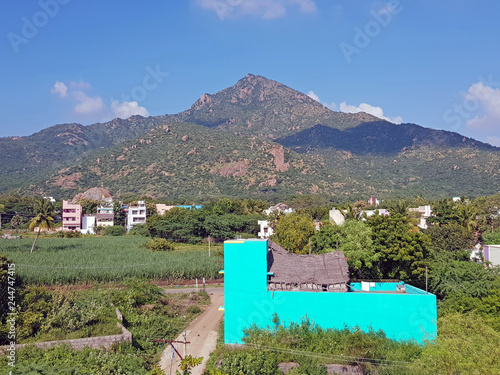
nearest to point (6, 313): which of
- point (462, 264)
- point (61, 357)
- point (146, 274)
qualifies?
point (61, 357)

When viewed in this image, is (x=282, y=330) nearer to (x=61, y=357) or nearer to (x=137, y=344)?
(x=137, y=344)

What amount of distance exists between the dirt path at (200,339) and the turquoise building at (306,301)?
148cm

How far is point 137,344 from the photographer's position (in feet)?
60.3

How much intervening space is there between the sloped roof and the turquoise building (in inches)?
1.9

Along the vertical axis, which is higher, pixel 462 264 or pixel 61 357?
pixel 462 264

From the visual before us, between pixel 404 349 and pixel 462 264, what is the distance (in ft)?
32.3

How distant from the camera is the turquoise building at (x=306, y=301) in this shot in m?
17.6

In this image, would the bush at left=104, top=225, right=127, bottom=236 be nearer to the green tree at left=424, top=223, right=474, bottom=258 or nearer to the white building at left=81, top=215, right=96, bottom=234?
the white building at left=81, top=215, right=96, bottom=234

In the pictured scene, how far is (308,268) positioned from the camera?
19.8m

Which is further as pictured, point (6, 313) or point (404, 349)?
point (6, 313)

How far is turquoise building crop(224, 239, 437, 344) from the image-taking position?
17.6 meters

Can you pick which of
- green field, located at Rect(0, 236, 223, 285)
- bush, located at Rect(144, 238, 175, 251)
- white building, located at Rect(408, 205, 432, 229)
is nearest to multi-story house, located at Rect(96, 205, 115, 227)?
green field, located at Rect(0, 236, 223, 285)

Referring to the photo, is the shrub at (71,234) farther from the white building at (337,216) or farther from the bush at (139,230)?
the white building at (337,216)

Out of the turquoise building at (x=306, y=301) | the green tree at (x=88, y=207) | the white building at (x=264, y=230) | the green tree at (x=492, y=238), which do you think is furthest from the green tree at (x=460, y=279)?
the green tree at (x=88, y=207)
